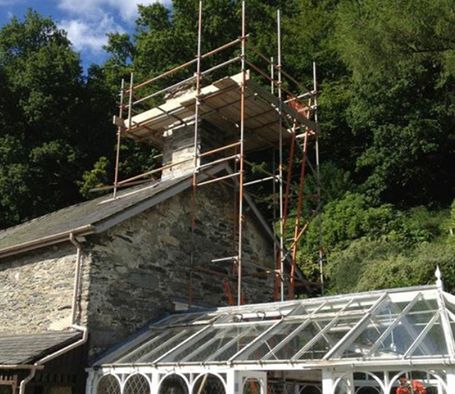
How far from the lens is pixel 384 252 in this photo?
597 inches

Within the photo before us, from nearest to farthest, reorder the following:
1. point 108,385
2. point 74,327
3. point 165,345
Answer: point 165,345
point 108,385
point 74,327

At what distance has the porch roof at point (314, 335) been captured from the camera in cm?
655

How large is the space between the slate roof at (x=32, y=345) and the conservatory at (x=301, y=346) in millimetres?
703

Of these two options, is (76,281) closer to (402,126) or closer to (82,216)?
(82,216)

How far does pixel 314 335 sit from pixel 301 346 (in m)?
0.25

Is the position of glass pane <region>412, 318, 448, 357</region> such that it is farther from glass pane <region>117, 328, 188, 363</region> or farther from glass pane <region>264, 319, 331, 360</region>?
glass pane <region>117, 328, 188, 363</region>

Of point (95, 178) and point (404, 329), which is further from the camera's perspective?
point (95, 178)

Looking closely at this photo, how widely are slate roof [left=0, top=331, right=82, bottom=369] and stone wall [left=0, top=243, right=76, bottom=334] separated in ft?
1.07

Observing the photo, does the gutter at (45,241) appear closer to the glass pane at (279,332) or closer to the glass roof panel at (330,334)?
the glass pane at (279,332)

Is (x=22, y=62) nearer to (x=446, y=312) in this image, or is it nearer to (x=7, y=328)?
(x=7, y=328)

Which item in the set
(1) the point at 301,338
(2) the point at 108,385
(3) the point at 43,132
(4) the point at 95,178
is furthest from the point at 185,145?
(3) the point at 43,132

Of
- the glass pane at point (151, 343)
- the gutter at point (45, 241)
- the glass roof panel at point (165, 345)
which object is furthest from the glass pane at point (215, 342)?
the gutter at point (45, 241)

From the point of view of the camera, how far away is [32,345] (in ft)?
30.7

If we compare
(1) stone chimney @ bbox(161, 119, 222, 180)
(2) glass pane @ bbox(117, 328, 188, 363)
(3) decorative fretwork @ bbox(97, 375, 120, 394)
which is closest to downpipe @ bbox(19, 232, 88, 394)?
(3) decorative fretwork @ bbox(97, 375, 120, 394)
